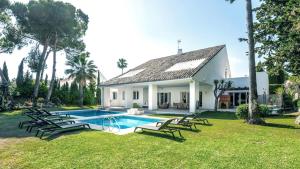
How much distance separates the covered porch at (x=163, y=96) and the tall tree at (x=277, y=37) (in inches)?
287

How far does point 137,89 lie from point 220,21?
16578mm

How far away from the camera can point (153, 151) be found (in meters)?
6.82

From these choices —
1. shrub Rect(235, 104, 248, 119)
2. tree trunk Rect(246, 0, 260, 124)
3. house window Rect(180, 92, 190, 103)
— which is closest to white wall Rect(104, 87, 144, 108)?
house window Rect(180, 92, 190, 103)

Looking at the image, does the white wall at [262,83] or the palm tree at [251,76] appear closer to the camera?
the palm tree at [251,76]

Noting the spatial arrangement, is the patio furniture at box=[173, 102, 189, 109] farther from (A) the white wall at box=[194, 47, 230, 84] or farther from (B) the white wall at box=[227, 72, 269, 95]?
(B) the white wall at box=[227, 72, 269, 95]

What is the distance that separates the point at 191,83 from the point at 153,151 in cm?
1334

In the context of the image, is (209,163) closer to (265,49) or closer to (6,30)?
(265,49)

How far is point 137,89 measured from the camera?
31266 mm

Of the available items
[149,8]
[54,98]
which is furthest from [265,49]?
[54,98]

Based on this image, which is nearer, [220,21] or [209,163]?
[209,163]

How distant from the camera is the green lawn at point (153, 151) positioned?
5652 mm

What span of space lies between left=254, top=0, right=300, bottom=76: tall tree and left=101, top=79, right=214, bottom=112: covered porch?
287 inches

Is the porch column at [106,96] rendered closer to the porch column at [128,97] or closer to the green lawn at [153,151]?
the porch column at [128,97]

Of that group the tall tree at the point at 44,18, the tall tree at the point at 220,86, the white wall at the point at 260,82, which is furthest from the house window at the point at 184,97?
the tall tree at the point at 44,18
